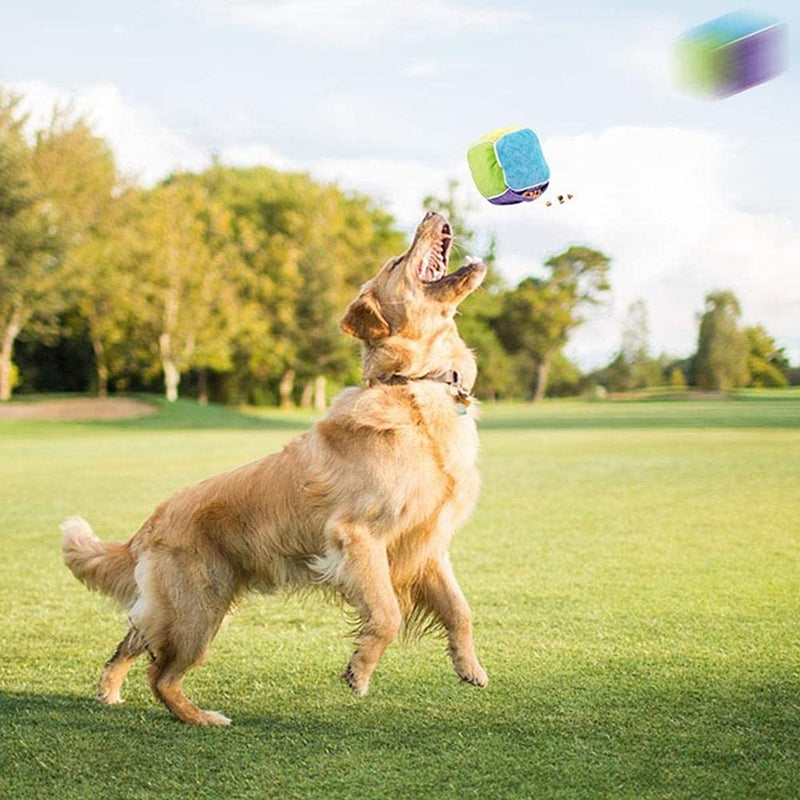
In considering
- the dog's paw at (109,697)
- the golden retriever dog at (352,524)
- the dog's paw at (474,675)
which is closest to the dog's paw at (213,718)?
the golden retriever dog at (352,524)

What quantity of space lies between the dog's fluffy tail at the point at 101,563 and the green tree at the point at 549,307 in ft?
216

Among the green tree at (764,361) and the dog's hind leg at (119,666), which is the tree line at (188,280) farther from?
the dog's hind leg at (119,666)

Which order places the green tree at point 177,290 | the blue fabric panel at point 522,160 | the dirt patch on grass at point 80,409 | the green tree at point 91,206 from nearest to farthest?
the blue fabric panel at point 522,160
the dirt patch on grass at point 80,409
the green tree at point 91,206
the green tree at point 177,290

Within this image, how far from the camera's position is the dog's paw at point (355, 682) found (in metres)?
3.82

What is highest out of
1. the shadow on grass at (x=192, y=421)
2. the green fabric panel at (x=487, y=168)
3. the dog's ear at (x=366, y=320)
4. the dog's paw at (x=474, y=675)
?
the green fabric panel at (x=487, y=168)

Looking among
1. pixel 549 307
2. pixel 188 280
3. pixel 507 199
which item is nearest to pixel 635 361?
pixel 549 307

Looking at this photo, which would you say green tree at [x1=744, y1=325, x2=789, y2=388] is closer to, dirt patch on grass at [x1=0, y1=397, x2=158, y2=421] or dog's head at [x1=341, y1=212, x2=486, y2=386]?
dirt patch on grass at [x1=0, y1=397, x2=158, y2=421]

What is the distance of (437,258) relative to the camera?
15.0 ft

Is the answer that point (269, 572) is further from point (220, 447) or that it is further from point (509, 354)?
point (509, 354)

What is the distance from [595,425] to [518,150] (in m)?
23.5

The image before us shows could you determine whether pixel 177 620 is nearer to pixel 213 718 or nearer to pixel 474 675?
pixel 213 718

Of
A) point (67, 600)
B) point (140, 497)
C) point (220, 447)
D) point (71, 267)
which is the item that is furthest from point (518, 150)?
point (71, 267)

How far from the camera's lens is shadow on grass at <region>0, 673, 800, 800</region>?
9.85 ft

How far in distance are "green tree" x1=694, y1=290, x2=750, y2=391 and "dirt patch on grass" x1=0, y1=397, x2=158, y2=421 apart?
26.8 m
